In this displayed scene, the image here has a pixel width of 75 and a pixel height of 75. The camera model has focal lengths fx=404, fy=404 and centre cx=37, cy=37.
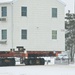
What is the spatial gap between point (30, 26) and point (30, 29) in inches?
12.0

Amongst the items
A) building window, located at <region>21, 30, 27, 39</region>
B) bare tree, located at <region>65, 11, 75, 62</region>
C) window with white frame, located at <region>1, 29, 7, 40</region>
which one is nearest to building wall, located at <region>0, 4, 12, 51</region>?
window with white frame, located at <region>1, 29, 7, 40</region>

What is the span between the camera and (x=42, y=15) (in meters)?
41.8

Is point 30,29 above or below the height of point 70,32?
below

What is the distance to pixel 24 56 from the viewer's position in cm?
4150

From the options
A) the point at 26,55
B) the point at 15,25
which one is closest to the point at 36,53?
the point at 26,55

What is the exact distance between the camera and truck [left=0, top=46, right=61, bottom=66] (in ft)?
133

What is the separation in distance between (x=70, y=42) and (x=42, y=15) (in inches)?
1017

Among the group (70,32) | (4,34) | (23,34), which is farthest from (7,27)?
(70,32)

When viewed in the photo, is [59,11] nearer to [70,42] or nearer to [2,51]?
[2,51]
